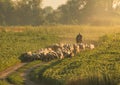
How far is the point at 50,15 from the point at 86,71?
9250 centimetres

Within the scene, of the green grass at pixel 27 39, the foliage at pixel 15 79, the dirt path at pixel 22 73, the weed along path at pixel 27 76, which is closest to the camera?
the foliage at pixel 15 79

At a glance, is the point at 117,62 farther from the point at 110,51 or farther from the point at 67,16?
the point at 67,16

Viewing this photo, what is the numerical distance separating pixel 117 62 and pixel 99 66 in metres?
2.05

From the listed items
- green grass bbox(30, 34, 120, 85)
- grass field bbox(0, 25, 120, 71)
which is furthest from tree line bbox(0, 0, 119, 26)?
green grass bbox(30, 34, 120, 85)

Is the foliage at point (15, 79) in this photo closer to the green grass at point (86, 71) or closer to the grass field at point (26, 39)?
the green grass at point (86, 71)

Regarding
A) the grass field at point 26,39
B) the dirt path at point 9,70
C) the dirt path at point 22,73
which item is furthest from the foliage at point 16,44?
the dirt path at point 22,73

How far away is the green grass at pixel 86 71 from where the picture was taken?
21.4 meters

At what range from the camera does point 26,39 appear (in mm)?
49875

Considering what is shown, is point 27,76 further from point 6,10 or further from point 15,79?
point 6,10

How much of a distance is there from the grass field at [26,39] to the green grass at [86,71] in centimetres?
511

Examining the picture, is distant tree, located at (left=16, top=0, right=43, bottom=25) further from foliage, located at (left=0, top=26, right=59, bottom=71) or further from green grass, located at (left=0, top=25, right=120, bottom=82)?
foliage, located at (left=0, top=26, right=59, bottom=71)

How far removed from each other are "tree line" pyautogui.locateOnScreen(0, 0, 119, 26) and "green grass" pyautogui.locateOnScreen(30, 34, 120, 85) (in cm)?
7842

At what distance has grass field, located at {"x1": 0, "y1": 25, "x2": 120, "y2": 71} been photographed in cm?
3450

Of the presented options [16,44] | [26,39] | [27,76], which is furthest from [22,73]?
[26,39]
